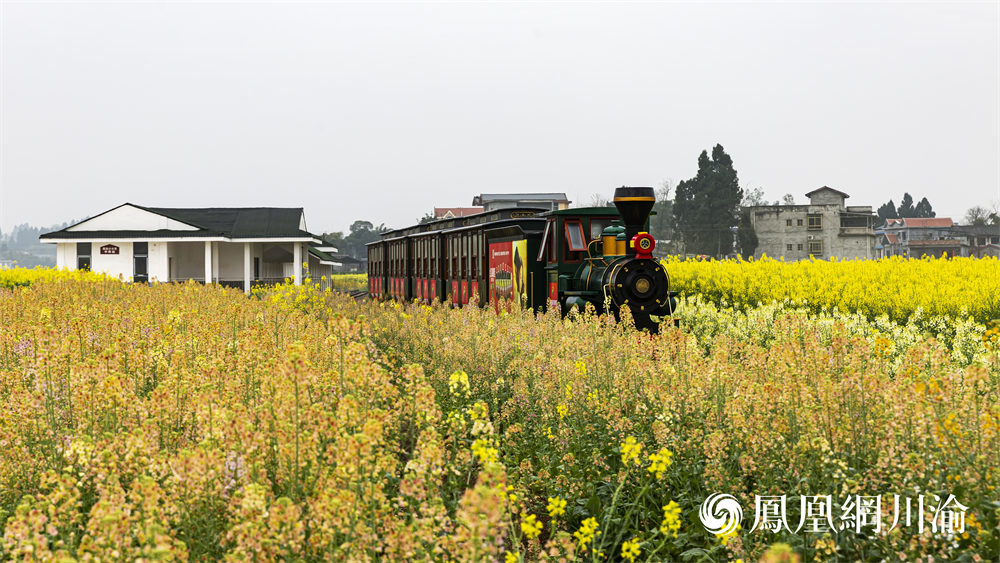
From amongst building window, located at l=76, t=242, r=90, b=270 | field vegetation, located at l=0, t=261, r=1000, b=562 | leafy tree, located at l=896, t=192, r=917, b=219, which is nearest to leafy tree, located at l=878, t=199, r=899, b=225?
leafy tree, located at l=896, t=192, r=917, b=219

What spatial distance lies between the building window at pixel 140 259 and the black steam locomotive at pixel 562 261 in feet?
70.8

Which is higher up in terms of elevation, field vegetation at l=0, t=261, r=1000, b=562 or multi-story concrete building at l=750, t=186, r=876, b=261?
multi-story concrete building at l=750, t=186, r=876, b=261

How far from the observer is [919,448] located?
4.43 metres

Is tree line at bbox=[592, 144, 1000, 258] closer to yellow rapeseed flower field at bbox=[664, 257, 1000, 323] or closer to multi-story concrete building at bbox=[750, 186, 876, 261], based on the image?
multi-story concrete building at bbox=[750, 186, 876, 261]

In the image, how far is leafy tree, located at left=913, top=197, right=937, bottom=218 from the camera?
129m

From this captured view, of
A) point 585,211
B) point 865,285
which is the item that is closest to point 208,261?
point 585,211

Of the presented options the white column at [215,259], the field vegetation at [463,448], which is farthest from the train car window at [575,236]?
the white column at [215,259]

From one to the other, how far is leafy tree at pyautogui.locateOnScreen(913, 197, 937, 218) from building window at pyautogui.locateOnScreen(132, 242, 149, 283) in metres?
128

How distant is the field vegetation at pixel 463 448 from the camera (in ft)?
10.2

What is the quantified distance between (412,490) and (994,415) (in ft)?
10.5

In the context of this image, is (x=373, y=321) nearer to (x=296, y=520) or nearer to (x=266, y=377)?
(x=266, y=377)

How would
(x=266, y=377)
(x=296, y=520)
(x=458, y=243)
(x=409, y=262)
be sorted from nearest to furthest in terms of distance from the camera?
1. (x=296, y=520)
2. (x=266, y=377)
3. (x=458, y=243)
4. (x=409, y=262)

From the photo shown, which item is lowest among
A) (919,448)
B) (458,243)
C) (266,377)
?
(919,448)

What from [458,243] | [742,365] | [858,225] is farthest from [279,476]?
[858,225]
